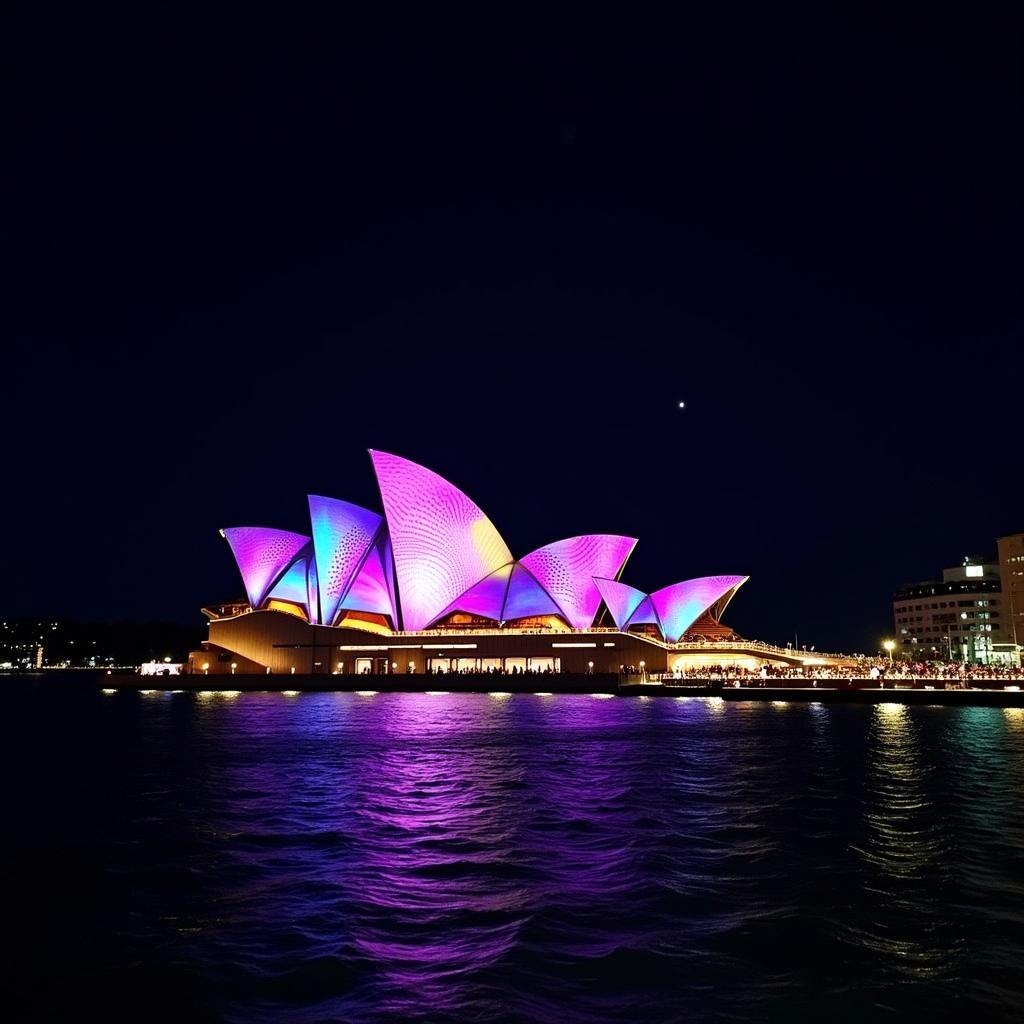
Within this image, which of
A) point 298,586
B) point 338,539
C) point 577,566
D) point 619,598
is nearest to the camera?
point 338,539

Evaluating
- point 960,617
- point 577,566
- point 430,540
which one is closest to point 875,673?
point 577,566

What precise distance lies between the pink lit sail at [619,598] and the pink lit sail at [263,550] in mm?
21231

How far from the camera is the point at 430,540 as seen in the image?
54.8m

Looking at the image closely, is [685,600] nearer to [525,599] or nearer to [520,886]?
[525,599]

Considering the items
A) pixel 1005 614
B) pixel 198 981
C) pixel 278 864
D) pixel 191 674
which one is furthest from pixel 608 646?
pixel 198 981

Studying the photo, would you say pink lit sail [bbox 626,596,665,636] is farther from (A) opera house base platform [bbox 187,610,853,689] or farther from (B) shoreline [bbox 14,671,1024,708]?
(B) shoreline [bbox 14,671,1024,708]

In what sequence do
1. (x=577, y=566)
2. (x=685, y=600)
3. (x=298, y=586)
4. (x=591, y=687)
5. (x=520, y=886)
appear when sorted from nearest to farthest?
(x=520, y=886) → (x=591, y=687) → (x=577, y=566) → (x=685, y=600) → (x=298, y=586)

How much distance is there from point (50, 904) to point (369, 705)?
111 ft

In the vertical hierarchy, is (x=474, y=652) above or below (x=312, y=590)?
below

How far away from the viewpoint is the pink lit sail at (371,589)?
57.6m

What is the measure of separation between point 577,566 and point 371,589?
14.2m

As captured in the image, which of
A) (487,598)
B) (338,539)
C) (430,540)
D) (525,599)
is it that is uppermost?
(338,539)

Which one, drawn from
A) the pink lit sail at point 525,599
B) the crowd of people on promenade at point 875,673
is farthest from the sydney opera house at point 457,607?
the crowd of people on promenade at point 875,673

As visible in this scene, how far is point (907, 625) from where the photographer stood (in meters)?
91.4
